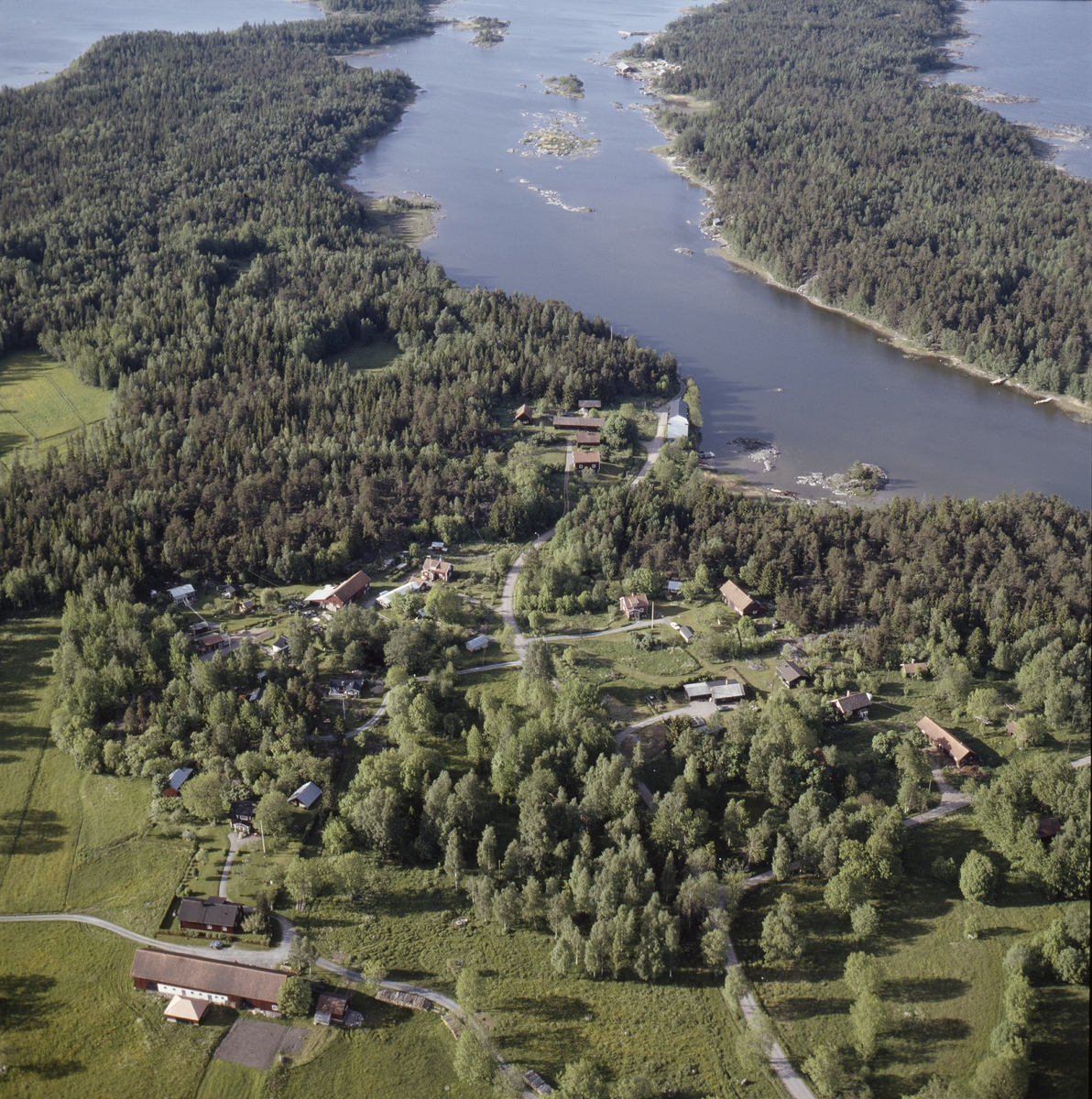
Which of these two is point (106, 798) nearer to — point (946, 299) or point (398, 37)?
point (946, 299)

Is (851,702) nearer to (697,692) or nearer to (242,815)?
(697,692)

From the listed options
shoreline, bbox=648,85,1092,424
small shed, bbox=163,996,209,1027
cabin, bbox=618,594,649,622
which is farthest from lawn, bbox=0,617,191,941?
shoreline, bbox=648,85,1092,424

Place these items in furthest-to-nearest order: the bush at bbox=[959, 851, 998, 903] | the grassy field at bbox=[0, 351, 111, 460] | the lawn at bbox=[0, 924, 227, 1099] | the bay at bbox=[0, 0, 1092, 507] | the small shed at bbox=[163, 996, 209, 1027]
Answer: the grassy field at bbox=[0, 351, 111, 460] < the bay at bbox=[0, 0, 1092, 507] < the bush at bbox=[959, 851, 998, 903] < the small shed at bbox=[163, 996, 209, 1027] < the lawn at bbox=[0, 924, 227, 1099]

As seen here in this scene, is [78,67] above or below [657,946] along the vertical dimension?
above

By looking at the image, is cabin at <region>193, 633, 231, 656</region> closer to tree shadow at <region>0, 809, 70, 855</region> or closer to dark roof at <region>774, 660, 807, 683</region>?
tree shadow at <region>0, 809, 70, 855</region>

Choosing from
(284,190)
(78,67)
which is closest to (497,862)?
(284,190)

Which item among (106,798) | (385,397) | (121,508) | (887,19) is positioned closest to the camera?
(106,798)
